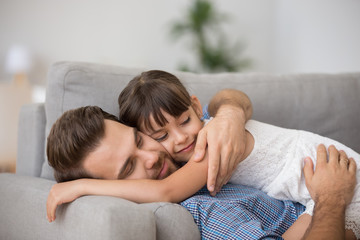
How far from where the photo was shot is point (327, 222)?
3.65 ft

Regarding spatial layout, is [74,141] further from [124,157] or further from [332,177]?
[332,177]

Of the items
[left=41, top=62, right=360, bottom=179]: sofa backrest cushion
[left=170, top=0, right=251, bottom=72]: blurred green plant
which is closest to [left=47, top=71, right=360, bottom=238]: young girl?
[left=41, top=62, right=360, bottom=179]: sofa backrest cushion

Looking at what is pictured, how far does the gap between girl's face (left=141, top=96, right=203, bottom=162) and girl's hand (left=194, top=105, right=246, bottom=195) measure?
11 centimetres

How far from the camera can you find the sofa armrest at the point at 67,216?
0.92 m

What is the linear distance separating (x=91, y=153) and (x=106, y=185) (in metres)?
0.14

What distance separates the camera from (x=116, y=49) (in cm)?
452

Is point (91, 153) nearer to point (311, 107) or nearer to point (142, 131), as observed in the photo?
point (142, 131)

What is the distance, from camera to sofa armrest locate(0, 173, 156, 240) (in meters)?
0.92

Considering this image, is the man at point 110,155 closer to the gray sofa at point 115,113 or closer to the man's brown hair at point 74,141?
the man's brown hair at point 74,141

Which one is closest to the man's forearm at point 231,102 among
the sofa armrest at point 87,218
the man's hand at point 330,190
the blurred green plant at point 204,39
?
the man's hand at point 330,190

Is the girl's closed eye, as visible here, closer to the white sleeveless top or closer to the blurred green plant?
the white sleeveless top

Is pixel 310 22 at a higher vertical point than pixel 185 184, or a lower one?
higher

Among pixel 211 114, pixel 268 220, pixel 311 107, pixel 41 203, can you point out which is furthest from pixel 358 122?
pixel 41 203

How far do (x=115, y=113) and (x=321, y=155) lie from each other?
824 millimetres
